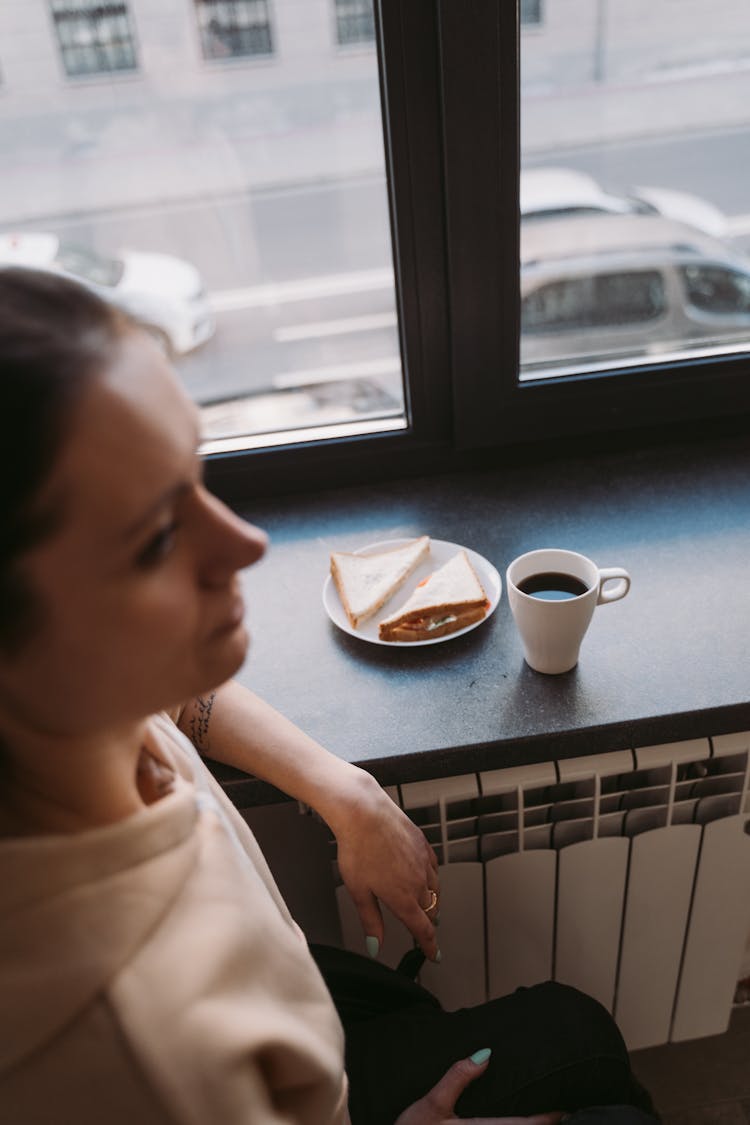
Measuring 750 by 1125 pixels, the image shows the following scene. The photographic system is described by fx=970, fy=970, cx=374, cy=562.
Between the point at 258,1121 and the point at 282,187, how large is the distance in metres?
0.97

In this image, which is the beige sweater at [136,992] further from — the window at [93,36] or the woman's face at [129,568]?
the window at [93,36]

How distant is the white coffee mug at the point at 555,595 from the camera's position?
3.13 ft

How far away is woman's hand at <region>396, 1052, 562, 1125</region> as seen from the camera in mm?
907

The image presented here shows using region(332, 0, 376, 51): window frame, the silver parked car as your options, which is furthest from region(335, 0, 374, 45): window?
the silver parked car

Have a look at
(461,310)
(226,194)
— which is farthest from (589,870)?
(226,194)

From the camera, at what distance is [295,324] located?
4.16ft

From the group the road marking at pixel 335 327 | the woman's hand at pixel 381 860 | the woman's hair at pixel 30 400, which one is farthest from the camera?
the road marking at pixel 335 327

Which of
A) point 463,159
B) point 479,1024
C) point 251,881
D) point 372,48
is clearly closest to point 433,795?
point 479,1024

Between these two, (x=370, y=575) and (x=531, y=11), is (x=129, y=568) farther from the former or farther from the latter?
(x=531, y=11)

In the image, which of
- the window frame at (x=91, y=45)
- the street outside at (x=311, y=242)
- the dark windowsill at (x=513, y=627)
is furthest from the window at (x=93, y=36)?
the dark windowsill at (x=513, y=627)

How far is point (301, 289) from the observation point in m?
1.24

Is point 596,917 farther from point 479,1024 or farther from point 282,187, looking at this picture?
point 282,187

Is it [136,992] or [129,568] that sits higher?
[129,568]

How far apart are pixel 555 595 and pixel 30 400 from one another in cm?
65
